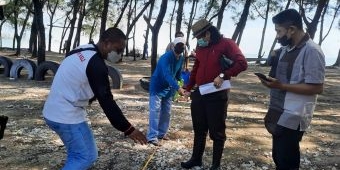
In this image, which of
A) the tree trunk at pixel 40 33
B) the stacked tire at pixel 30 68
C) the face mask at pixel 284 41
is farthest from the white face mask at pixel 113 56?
the tree trunk at pixel 40 33

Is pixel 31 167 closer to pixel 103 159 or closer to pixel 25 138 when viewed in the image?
pixel 103 159

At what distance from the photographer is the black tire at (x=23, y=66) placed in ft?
54.6

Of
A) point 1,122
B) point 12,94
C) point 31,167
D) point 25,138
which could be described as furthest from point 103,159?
point 12,94

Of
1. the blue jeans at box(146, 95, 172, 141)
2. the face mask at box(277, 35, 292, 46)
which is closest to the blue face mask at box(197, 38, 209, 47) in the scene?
the face mask at box(277, 35, 292, 46)

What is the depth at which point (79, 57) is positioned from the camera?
4.18 m

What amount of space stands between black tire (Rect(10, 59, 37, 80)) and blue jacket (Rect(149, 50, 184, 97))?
1024 cm

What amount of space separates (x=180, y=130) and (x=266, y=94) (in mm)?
8253

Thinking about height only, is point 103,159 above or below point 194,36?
below

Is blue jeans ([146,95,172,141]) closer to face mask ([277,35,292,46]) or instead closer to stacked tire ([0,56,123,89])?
face mask ([277,35,292,46])

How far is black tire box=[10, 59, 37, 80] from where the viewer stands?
16656 millimetres

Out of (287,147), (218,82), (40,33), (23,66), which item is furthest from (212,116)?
(40,33)

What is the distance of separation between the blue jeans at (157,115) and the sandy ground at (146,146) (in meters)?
0.26

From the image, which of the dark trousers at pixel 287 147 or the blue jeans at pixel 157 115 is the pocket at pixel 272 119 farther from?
the blue jeans at pixel 157 115

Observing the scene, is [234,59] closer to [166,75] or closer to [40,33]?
[166,75]
